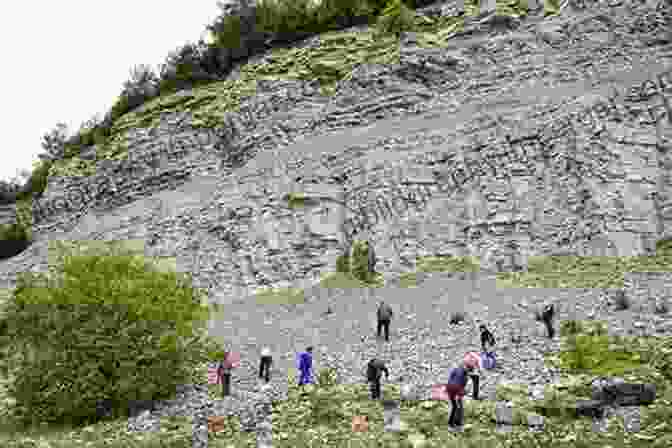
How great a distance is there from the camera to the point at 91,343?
54.3 feet

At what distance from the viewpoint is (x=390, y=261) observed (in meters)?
30.1

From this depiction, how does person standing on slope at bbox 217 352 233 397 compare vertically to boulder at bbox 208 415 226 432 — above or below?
above

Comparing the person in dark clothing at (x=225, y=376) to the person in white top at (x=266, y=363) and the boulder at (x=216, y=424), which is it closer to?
the person in white top at (x=266, y=363)

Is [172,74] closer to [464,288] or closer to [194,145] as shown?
[194,145]

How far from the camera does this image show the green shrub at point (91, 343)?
16.3m

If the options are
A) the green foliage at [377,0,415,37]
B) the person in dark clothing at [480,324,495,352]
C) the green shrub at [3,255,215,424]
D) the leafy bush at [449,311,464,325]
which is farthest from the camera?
the green foliage at [377,0,415,37]

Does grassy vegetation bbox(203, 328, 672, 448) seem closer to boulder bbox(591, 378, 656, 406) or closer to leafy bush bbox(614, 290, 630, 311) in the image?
boulder bbox(591, 378, 656, 406)

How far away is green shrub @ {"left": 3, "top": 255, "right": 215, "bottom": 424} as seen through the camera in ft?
53.6

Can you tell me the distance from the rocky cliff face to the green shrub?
45.0ft

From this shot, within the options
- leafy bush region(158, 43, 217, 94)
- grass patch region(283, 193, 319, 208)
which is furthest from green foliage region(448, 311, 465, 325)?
leafy bush region(158, 43, 217, 94)

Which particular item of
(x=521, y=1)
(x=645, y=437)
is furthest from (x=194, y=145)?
(x=645, y=437)

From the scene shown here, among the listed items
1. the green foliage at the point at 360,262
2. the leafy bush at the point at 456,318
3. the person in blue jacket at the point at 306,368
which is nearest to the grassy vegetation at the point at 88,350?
the person in blue jacket at the point at 306,368

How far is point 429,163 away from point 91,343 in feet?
71.6

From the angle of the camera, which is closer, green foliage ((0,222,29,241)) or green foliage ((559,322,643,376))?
green foliage ((559,322,643,376))
